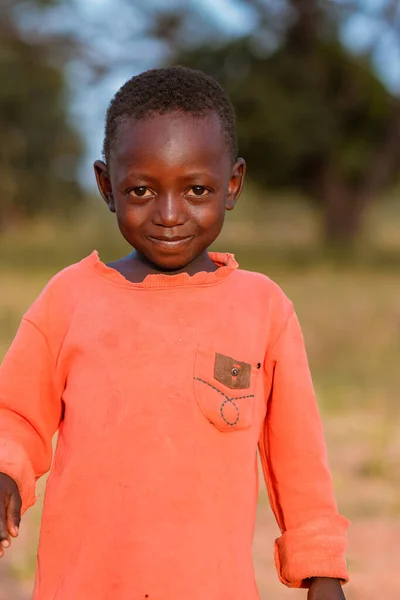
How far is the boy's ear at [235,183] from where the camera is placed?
189cm

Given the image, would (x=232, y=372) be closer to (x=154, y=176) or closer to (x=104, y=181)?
(x=154, y=176)

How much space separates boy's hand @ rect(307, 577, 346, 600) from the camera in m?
1.70

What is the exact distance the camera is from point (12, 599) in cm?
313

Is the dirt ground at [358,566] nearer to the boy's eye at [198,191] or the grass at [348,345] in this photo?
the grass at [348,345]

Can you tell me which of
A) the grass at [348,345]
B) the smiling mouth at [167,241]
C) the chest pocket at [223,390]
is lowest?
the chest pocket at [223,390]

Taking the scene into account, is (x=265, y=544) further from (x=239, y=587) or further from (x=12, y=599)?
(x=239, y=587)

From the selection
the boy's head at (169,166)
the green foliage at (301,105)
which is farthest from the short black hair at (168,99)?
the green foliage at (301,105)

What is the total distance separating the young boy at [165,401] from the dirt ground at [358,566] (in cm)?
154

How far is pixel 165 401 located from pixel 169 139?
0.46m

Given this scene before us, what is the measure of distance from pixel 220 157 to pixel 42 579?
82cm

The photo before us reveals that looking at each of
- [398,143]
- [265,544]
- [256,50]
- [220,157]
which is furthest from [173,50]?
[220,157]

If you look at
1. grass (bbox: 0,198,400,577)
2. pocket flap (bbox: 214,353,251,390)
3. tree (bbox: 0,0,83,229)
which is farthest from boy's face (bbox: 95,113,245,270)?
tree (bbox: 0,0,83,229)

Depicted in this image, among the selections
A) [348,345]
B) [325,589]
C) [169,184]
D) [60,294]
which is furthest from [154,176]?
[348,345]

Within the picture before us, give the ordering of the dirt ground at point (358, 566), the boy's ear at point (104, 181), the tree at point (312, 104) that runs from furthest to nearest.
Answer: the tree at point (312, 104) → the dirt ground at point (358, 566) → the boy's ear at point (104, 181)
